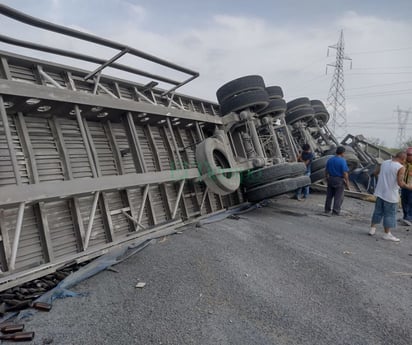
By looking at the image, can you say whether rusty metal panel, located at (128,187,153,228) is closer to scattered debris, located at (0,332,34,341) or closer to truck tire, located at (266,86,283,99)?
scattered debris, located at (0,332,34,341)

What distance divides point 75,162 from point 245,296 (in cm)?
257

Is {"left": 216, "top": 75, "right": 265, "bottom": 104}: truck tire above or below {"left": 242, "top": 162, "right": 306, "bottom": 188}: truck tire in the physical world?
above

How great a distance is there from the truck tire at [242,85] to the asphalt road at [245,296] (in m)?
3.06

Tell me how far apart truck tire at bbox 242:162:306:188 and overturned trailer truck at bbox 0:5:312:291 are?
0.07 ft

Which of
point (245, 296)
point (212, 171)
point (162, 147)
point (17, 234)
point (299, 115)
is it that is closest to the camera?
point (245, 296)

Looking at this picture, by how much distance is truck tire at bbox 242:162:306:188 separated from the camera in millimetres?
5164

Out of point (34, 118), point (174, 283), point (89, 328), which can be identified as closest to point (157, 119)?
point (34, 118)

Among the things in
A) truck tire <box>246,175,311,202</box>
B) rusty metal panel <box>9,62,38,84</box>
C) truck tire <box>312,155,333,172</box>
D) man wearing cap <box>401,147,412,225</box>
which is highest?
rusty metal panel <box>9,62,38,84</box>

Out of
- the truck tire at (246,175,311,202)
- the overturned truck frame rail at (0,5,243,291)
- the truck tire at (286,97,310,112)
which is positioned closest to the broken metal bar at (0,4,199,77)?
the overturned truck frame rail at (0,5,243,291)

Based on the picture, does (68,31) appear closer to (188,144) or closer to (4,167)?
(4,167)

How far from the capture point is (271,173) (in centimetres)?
516

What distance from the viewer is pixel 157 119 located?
4551 millimetres

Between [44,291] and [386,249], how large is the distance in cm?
385

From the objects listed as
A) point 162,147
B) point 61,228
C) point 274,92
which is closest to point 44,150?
point 61,228
